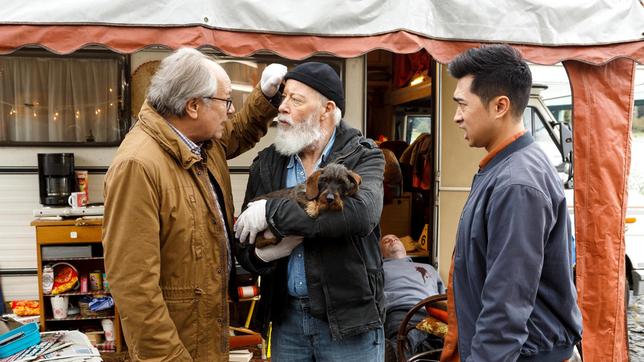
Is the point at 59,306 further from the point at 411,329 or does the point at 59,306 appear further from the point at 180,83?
the point at 180,83

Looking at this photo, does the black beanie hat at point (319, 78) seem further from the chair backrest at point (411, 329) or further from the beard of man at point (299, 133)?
the chair backrest at point (411, 329)

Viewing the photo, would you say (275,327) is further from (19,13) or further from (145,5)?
(19,13)

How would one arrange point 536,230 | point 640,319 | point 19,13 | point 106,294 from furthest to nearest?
point 640,319
point 106,294
point 19,13
point 536,230

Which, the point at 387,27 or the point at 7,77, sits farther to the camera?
the point at 7,77

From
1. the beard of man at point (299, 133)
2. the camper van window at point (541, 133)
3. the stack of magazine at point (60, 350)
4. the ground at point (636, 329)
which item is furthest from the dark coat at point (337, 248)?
the ground at point (636, 329)

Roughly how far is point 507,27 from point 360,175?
86.3 inches

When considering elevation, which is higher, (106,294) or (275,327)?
(275,327)

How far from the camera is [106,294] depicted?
550 centimetres

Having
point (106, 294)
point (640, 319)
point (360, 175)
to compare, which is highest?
point (360, 175)

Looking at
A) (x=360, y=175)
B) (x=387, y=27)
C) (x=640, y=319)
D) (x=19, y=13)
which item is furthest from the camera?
(x=640, y=319)

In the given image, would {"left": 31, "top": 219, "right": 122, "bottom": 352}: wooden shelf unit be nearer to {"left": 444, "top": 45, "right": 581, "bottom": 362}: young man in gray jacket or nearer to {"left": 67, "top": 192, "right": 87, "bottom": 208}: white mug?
{"left": 67, "top": 192, "right": 87, "bottom": 208}: white mug

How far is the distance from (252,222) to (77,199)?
3688 mm

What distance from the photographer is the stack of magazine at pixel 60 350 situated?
3.53 meters

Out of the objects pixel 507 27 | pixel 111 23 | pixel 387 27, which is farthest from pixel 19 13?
pixel 507 27
